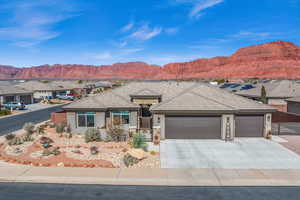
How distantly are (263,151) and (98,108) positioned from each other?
45.3ft

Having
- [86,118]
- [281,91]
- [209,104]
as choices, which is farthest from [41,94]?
[281,91]

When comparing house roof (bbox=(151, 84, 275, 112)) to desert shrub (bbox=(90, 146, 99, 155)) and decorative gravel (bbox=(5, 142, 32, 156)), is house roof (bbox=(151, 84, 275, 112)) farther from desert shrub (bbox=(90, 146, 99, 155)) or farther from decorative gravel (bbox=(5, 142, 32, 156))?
decorative gravel (bbox=(5, 142, 32, 156))

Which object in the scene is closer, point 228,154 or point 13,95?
point 228,154

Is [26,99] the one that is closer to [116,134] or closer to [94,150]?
[116,134]

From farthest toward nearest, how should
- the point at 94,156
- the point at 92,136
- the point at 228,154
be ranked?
1. the point at 92,136
2. the point at 228,154
3. the point at 94,156

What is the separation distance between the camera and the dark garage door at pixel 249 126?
15.7m

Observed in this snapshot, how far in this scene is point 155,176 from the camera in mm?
9531

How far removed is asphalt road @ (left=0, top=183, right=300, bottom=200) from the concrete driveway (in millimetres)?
2222

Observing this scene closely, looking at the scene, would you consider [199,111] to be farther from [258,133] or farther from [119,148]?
[119,148]

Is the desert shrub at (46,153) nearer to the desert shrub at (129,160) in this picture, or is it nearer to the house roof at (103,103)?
the house roof at (103,103)

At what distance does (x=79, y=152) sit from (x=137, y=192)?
6281 mm

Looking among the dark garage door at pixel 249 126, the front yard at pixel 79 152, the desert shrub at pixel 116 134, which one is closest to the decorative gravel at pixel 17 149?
the front yard at pixel 79 152

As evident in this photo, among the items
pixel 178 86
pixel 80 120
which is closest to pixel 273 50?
pixel 178 86

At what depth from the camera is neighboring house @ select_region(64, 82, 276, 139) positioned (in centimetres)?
1519
